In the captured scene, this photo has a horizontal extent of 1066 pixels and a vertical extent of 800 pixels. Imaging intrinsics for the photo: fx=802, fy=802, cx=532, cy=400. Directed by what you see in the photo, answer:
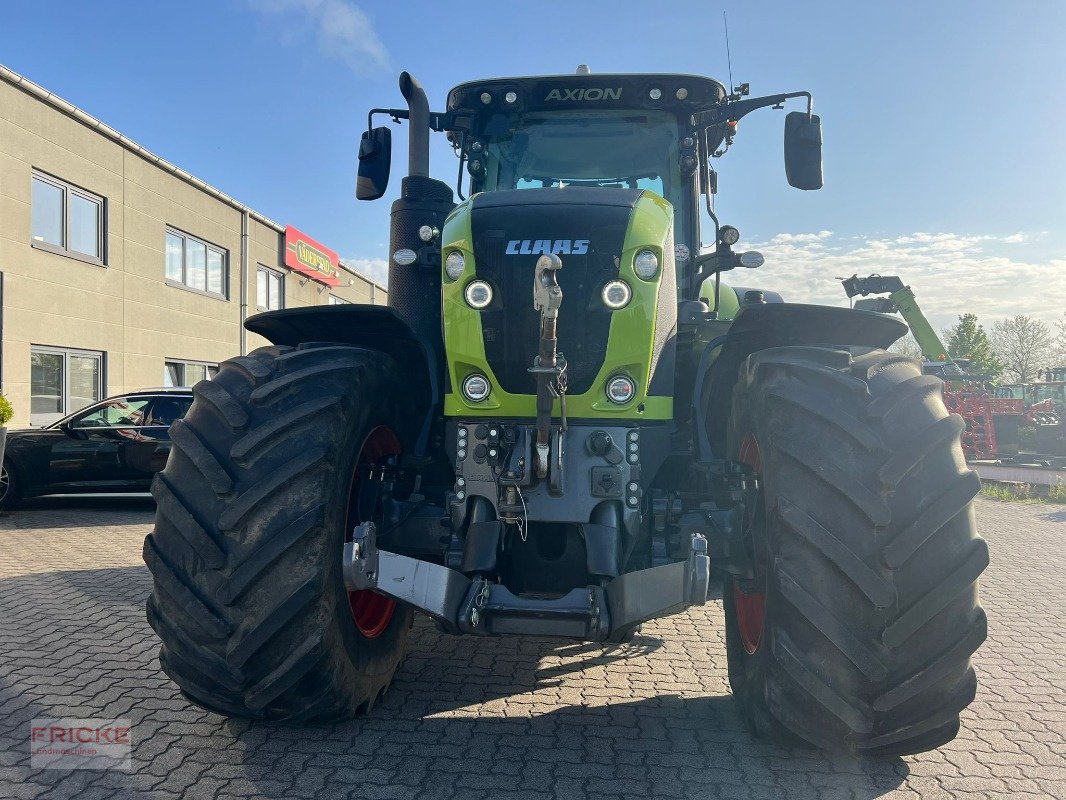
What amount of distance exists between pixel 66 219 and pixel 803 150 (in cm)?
1554

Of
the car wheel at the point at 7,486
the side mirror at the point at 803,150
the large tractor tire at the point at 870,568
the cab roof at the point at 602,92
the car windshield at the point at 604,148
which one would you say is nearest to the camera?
the large tractor tire at the point at 870,568

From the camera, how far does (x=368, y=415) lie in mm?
3287

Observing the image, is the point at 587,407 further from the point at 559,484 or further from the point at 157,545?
the point at 157,545

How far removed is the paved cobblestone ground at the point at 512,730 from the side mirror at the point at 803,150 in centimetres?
267

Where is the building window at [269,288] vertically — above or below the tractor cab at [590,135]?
above

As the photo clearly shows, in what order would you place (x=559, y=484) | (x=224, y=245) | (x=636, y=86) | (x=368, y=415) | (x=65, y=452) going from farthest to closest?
(x=224, y=245) < (x=65, y=452) < (x=636, y=86) < (x=368, y=415) < (x=559, y=484)

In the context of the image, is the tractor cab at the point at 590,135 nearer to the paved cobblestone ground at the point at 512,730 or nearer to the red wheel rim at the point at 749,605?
the red wheel rim at the point at 749,605

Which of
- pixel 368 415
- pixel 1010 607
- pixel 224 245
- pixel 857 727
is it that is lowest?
pixel 1010 607

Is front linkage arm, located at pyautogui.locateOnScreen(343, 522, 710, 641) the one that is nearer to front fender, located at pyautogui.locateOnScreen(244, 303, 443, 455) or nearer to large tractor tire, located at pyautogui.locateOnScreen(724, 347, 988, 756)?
large tractor tire, located at pyautogui.locateOnScreen(724, 347, 988, 756)

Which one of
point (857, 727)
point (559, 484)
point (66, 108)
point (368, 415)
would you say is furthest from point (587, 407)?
point (66, 108)

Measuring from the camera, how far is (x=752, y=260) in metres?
3.93

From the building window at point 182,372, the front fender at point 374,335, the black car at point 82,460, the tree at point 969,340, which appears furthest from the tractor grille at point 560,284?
the tree at point 969,340

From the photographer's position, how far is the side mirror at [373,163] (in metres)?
4.33

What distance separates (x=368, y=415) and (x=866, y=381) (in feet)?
6.23
